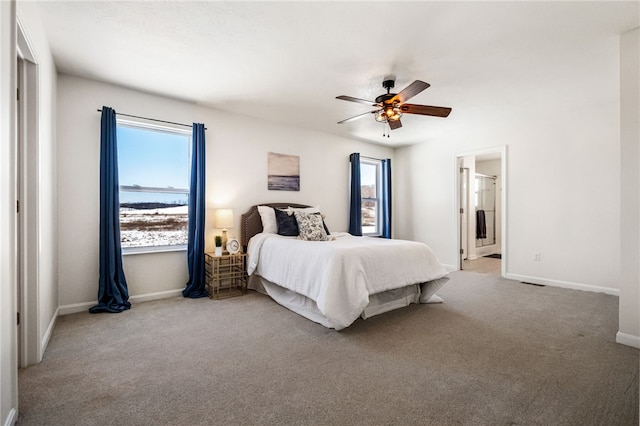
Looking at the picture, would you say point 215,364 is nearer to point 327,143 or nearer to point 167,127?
point 167,127

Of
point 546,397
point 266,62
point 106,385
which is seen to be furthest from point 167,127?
point 546,397

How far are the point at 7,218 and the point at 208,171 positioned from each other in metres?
2.63

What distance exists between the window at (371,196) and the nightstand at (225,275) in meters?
2.94

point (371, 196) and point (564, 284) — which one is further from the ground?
point (371, 196)

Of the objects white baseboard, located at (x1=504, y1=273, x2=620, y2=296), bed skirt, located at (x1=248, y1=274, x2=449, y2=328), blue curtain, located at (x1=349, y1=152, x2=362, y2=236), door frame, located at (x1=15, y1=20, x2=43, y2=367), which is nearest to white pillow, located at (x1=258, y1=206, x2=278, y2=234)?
bed skirt, located at (x1=248, y1=274, x2=449, y2=328)

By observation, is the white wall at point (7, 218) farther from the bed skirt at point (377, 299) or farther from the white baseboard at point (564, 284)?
the white baseboard at point (564, 284)

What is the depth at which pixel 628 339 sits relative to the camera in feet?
7.61

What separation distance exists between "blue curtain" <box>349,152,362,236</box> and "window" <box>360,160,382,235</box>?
547 millimetres

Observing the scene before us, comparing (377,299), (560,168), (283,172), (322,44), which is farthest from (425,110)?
(560,168)

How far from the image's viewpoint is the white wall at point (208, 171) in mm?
3125

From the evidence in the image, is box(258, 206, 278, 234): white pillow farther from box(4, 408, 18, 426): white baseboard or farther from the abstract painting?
box(4, 408, 18, 426): white baseboard

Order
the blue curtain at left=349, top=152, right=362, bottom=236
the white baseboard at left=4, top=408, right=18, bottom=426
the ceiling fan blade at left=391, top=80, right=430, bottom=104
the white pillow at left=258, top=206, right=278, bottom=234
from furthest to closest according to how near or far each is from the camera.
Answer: the blue curtain at left=349, top=152, right=362, bottom=236 → the white pillow at left=258, top=206, right=278, bottom=234 → the ceiling fan blade at left=391, top=80, right=430, bottom=104 → the white baseboard at left=4, top=408, right=18, bottom=426

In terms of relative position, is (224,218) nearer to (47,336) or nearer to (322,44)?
(47,336)

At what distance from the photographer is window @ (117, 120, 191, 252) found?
355 centimetres
